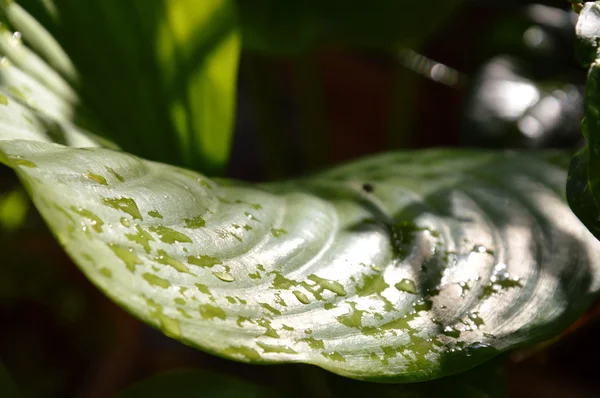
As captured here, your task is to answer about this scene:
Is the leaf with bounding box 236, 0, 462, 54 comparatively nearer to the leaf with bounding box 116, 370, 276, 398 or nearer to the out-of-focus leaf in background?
the out-of-focus leaf in background

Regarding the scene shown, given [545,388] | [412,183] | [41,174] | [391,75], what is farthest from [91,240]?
[391,75]

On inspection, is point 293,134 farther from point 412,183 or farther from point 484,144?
point 412,183

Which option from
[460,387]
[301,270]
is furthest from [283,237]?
[460,387]

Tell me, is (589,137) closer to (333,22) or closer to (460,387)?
(460,387)

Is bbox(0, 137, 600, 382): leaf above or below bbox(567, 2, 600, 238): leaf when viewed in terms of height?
below

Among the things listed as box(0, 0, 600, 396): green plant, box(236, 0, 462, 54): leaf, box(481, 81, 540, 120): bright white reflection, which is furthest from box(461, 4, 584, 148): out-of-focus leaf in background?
box(0, 0, 600, 396): green plant

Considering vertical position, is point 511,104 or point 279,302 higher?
point 511,104
